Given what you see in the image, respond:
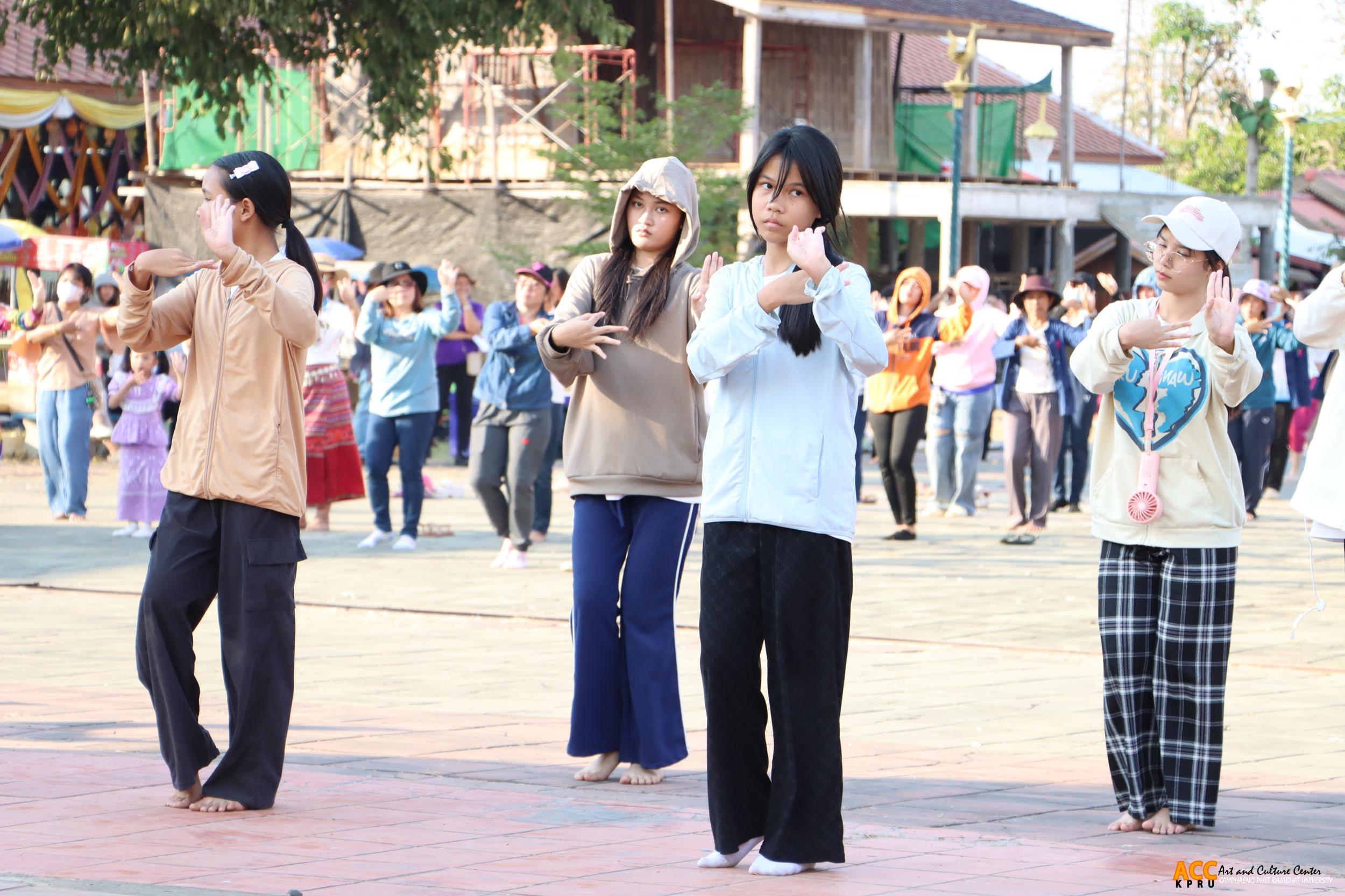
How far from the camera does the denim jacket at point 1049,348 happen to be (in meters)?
14.6

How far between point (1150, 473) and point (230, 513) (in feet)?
8.83

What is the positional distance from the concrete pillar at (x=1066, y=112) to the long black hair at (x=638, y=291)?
23.6 metres

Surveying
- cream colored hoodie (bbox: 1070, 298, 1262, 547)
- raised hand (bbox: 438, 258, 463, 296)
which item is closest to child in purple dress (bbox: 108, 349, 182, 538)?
raised hand (bbox: 438, 258, 463, 296)

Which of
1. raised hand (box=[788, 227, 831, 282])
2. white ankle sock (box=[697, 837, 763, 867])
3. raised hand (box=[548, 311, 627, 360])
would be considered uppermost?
raised hand (box=[788, 227, 831, 282])

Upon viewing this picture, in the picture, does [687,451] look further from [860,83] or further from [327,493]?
[860,83]

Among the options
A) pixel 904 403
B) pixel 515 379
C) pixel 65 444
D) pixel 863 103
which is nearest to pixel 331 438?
pixel 515 379

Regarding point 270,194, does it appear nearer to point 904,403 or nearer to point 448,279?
point 448,279

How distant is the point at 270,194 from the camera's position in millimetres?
5809

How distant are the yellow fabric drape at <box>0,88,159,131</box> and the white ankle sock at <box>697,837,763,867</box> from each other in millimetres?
30008

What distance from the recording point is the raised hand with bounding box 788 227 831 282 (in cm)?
473

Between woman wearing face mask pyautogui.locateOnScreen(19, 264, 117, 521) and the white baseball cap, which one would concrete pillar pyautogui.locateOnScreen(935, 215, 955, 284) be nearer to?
woman wearing face mask pyautogui.locateOnScreen(19, 264, 117, 521)

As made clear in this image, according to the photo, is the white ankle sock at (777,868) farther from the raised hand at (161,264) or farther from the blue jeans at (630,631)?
the raised hand at (161,264)

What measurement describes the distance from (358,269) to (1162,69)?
44800mm

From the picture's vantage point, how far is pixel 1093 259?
38.9m
